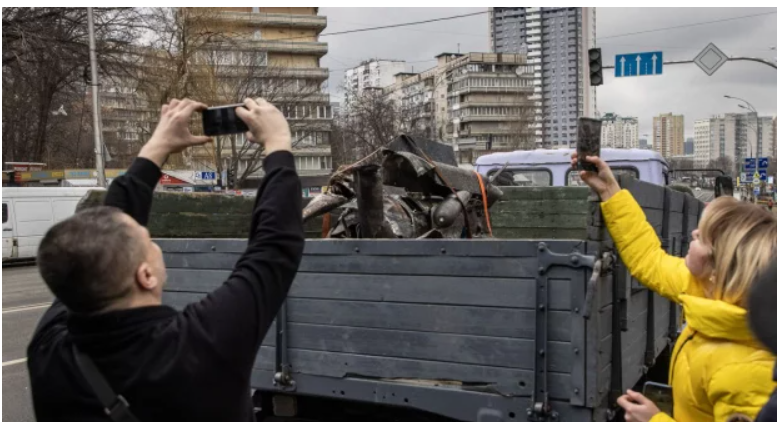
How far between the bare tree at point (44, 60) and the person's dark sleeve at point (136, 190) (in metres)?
22.3

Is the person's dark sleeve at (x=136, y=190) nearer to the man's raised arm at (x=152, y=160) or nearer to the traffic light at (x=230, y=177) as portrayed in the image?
the man's raised arm at (x=152, y=160)

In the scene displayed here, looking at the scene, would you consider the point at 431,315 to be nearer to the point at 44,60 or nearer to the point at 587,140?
the point at 587,140

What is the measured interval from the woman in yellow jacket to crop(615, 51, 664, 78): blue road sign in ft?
64.6

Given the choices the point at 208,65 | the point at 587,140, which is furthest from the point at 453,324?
the point at 208,65

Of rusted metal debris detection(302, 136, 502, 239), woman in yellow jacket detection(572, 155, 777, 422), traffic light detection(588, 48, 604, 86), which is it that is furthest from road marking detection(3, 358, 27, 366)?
traffic light detection(588, 48, 604, 86)

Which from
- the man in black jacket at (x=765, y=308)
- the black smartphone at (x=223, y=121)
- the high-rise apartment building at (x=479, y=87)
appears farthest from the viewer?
the high-rise apartment building at (x=479, y=87)

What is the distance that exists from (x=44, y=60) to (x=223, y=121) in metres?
25.0

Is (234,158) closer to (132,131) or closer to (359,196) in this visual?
(132,131)

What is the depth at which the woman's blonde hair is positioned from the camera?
229 cm

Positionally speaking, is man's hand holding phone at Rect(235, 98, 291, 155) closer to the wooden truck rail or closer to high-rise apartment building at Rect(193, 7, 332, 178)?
the wooden truck rail

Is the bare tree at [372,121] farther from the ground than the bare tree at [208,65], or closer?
closer

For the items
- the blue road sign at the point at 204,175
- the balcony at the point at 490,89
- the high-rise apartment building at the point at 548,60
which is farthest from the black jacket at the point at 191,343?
the balcony at the point at 490,89

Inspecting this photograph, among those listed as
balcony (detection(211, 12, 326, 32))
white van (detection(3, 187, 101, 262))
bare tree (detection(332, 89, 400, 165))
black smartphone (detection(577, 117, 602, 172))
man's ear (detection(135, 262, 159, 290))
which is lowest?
white van (detection(3, 187, 101, 262))

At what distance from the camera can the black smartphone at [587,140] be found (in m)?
3.14
